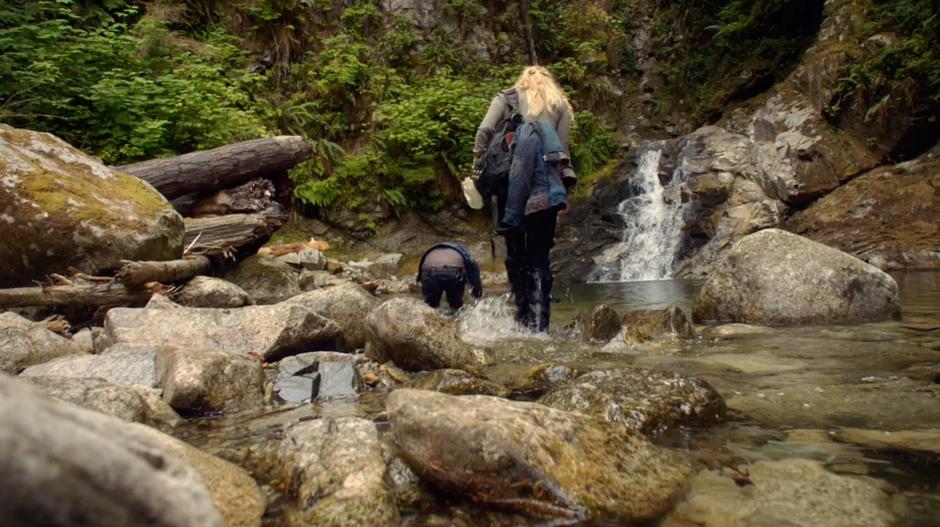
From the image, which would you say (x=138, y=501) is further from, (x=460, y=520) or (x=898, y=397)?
(x=898, y=397)

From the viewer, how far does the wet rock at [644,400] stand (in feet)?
8.80

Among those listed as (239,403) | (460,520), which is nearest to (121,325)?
(239,403)

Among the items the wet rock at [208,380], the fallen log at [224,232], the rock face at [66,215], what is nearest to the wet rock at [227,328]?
the wet rock at [208,380]

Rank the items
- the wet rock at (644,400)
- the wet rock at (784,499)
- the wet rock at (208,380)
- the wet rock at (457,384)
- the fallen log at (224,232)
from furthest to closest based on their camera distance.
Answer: the fallen log at (224,232), the wet rock at (457,384), the wet rock at (208,380), the wet rock at (644,400), the wet rock at (784,499)

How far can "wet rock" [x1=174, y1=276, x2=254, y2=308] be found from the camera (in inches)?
224

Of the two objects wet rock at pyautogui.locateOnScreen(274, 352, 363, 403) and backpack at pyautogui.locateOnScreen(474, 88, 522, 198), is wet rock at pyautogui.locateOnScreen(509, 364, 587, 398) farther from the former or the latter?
backpack at pyautogui.locateOnScreen(474, 88, 522, 198)

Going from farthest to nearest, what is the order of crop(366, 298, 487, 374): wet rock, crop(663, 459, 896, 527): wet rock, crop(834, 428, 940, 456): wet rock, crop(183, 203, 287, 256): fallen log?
crop(183, 203, 287, 256): fallen log
crop(366, 298, 487, 374): wet rock
crop(834, 428, 940, 456): wet rock
crop(663, 459, 896, 527): wet rock

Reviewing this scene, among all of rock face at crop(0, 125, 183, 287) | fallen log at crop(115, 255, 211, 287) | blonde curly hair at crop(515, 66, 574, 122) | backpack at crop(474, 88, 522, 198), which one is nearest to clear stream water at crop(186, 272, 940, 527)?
backpack at crop(474, 88, 522, 198)

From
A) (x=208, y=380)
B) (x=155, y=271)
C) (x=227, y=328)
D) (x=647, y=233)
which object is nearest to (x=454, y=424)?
(x=208, y=380)

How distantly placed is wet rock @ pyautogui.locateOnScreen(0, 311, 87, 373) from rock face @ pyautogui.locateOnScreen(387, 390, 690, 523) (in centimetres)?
293

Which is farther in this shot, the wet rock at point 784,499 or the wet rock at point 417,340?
the wet rock at point 417,340

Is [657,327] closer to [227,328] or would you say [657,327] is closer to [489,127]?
[489,127]

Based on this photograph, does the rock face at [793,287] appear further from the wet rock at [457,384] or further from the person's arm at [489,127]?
the wet rock at [457,384]

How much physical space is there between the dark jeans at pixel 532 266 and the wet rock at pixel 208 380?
257cm
